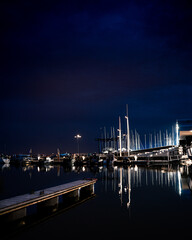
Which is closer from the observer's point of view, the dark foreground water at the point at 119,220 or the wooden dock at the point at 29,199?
the dark foreground water at the point at 119,220

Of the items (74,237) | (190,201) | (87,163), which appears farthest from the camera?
(87,163)

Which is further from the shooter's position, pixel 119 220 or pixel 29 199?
pixel 29 199

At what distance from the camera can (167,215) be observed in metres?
13.1

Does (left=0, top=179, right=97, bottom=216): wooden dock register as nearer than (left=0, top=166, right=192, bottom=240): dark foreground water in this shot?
No

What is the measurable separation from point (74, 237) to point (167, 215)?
589 centimetres

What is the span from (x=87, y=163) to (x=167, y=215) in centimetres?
5538

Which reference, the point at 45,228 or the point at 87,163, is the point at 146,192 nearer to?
the point at 45,228

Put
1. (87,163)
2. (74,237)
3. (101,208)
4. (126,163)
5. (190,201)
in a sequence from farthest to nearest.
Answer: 1. (87,163)
2. (126,163)
3. (190,201)
4. (101,208)
5. (74,237)

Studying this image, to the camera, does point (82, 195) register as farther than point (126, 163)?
No

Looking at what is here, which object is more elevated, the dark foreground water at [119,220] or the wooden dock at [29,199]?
the wooden dock at [29,199]

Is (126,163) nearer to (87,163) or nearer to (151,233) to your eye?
(87,163)

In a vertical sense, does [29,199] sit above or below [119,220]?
above

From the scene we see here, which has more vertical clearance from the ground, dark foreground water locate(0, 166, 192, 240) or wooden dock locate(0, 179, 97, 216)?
wooden dock locate(0, 179, 97, 216)

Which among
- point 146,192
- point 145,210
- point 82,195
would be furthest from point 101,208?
point 146,192
